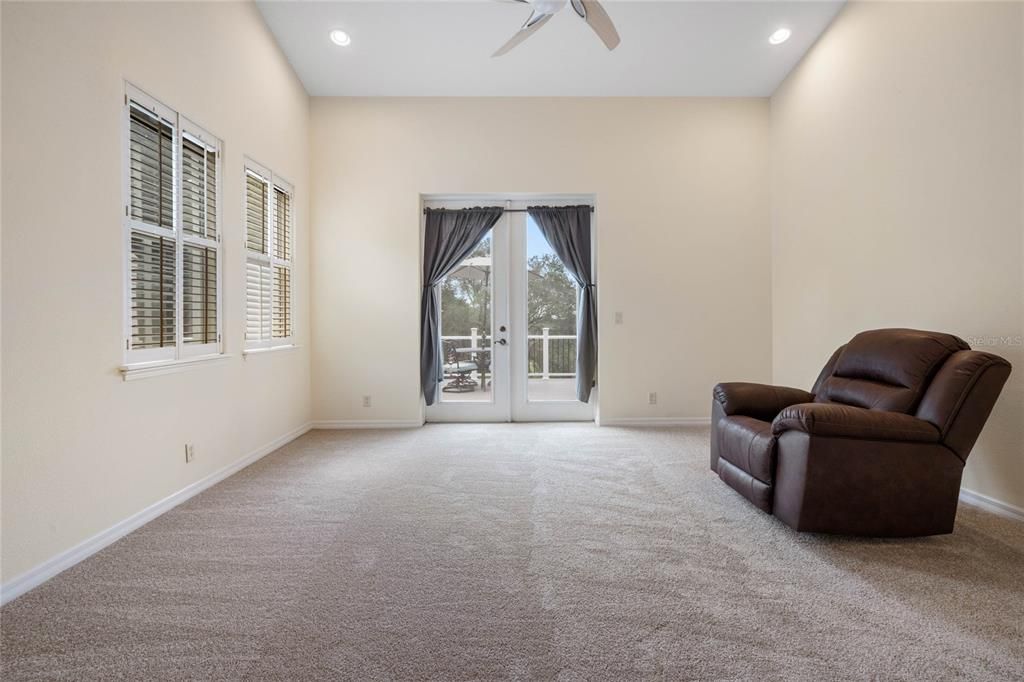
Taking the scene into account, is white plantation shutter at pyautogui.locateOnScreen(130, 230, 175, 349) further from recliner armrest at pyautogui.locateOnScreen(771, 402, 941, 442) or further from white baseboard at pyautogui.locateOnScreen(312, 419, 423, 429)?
recliner armrest at pyautogui.locateOnScreen(771, 402, 941, 442)

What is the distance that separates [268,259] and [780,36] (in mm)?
4639

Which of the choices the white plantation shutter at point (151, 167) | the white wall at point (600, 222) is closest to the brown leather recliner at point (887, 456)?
the white wall at point (600, 222)

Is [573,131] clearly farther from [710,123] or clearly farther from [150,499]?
[150,499]

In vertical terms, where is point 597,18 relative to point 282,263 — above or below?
above

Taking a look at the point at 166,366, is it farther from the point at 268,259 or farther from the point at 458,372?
the point at 458,372

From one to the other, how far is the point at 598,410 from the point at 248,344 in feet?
10.6

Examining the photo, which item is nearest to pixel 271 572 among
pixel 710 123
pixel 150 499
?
pixel 150 499

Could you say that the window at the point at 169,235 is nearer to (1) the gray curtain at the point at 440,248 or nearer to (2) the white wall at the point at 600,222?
(2) the white wall at the point at 600,222

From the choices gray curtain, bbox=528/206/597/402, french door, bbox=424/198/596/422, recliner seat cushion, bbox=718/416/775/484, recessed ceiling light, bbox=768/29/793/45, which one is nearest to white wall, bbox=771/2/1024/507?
recessed ceiling light, bbox=768/29/793/45

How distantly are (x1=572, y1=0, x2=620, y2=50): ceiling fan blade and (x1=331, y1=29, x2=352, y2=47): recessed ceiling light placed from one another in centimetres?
213

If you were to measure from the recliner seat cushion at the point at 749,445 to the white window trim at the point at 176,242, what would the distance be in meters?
3.19

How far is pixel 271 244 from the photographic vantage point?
410 cm

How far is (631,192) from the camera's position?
4.97 m

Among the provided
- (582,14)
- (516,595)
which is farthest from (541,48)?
(516,595)
